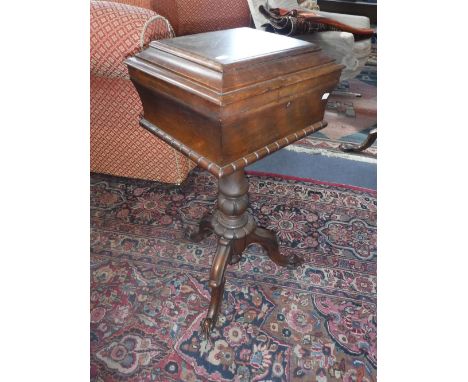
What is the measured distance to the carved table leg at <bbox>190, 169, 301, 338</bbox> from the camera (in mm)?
1164

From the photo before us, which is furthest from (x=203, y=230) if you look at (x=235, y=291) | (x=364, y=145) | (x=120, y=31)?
(x=364, y=145)

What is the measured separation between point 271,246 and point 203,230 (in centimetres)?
31

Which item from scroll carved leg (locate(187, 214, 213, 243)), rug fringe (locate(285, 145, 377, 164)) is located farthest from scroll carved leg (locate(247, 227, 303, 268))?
rug fringe (locate(285, 145, 377, 164))

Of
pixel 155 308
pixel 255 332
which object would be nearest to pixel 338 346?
pixel 255 332

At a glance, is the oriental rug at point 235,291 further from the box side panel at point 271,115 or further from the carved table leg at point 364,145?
the box side panel at point 271,115

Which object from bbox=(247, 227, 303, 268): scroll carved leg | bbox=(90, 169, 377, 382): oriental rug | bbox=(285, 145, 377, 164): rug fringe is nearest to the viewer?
bbox=(90, 169, 377, 382): oriental rug

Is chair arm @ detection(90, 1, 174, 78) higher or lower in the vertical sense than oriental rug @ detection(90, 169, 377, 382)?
higher

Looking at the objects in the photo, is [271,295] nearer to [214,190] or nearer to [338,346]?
[338,346]

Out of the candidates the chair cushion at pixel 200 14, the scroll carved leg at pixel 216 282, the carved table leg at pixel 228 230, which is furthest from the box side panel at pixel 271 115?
the chair cushion at pixel 200 14

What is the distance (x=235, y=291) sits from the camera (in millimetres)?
1349

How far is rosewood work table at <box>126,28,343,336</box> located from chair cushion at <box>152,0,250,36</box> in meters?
0.63

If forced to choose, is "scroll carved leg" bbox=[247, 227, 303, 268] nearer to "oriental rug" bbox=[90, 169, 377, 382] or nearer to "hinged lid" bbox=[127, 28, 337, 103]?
"oriental rug" bbox=[90, 169, 377, 382]

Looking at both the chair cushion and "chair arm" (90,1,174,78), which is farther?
the chair cushion

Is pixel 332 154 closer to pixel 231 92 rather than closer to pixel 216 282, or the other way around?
pixel 216 282
